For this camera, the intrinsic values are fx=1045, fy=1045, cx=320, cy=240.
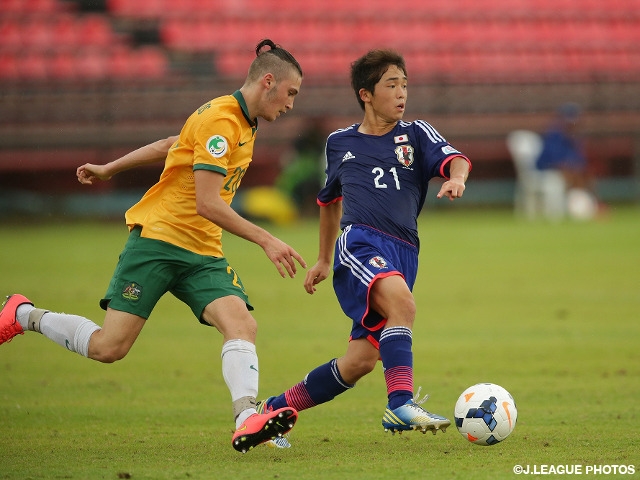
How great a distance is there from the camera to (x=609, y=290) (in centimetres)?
1280

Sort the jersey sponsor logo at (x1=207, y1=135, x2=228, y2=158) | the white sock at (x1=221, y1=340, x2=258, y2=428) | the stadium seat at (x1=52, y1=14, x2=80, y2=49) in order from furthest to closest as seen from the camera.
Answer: the stadium seat at (x1=52, y1=14, x2=80, y2=49)
the jersey sponsor logo at (x1=207, y1=135, x2=228, y2=158)
the white sock at (x1=221, y1=340, x2=258, y2=428)

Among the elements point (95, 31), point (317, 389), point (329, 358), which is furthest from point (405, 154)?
point (95, 31)

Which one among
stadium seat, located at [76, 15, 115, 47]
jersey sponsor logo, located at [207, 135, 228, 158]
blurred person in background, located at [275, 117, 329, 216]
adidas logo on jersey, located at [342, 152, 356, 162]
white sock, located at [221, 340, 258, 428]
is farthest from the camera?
stadium seat, located at [76, 15, 115, 47]

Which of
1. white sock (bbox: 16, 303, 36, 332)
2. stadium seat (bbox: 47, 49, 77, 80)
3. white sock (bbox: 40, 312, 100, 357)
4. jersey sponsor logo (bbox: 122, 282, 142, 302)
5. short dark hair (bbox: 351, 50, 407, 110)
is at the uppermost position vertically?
stadium seat (bbox: 47, 49, 77, 80)

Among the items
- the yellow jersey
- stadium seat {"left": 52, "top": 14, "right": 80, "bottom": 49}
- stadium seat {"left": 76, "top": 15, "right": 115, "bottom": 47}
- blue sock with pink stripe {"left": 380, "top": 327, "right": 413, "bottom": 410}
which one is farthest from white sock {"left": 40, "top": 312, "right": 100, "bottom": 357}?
stadium seat {"left": 76, "top": 15, "right": 115, "bottom": 47}

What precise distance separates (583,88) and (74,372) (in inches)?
777

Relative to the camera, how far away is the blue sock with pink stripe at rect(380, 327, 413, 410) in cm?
548

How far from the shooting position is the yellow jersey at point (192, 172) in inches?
221

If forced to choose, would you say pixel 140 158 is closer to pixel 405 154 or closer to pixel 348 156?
pixel 348 156

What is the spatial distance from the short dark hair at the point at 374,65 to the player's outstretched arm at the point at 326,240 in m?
0.75

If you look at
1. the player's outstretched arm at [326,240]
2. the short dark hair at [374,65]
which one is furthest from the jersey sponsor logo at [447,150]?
the player's outstretched arm at [326,240]

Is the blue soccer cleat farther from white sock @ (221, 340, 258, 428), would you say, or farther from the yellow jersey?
the yellow jersey

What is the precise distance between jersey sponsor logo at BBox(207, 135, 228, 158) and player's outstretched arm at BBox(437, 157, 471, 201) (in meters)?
1.17

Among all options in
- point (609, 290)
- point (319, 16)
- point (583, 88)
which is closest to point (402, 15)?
point (319, 16)
